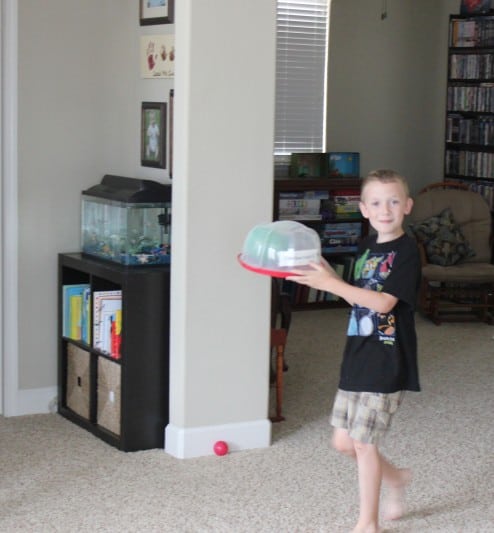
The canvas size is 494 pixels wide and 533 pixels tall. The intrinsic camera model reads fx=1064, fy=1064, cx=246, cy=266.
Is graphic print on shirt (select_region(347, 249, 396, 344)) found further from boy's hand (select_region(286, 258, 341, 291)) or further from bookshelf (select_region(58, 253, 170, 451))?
bookshelf (select_region(58, 253, 170, 451))

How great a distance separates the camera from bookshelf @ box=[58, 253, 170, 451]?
14.3ft

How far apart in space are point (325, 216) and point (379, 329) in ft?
15.4

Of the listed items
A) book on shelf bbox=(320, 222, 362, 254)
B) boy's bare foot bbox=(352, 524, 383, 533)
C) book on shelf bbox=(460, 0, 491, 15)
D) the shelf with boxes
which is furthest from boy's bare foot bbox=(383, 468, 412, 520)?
book on shelf bbox=(460, 0, 491, 15)

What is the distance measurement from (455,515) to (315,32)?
5.32 meters

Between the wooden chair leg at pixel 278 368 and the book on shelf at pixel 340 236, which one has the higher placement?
the book on shelf at pixel 340 236

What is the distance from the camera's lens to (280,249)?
343 cm

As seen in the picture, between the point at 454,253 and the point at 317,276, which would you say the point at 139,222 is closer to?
the point at 317,276

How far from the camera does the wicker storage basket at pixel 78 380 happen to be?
473 cm

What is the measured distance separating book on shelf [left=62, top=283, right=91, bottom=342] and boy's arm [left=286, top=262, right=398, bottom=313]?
68.7 inches

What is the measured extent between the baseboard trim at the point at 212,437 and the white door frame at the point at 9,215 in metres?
0.92

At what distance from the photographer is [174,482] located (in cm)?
404

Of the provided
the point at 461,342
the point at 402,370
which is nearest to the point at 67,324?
the point at 402,370

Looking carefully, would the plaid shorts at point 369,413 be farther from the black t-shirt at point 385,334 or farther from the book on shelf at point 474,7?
the book on shelf at point 474,7

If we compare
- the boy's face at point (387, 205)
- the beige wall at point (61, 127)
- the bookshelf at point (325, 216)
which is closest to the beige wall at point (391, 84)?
the bookshelf at point (325, 216)
